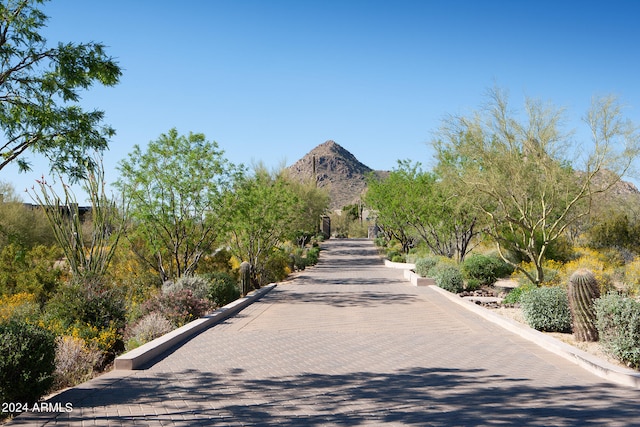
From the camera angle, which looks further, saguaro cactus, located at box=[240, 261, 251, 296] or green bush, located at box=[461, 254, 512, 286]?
green bush, located at box=[461, 254, 512, 286]

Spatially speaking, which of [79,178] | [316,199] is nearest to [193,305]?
[79,178]

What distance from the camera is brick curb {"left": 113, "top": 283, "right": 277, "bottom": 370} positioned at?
817cm

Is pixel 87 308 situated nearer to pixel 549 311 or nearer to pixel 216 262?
pixel 549 311

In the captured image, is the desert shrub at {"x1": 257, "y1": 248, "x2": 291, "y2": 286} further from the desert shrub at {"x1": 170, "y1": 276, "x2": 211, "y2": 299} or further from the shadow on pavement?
the shadow on pavement

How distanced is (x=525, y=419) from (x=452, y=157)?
16.1 metres

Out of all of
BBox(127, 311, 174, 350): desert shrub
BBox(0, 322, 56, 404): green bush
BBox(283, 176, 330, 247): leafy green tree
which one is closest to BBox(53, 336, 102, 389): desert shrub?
BBox(0, 322, 56, 404): green bush

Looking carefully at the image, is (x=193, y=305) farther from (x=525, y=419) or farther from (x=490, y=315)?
(x=525, y=419)

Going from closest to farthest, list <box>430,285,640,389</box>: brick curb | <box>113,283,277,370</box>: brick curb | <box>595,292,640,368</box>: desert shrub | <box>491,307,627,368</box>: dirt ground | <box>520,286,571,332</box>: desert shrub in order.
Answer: <box>430,285,640,389</box>: brick curb → <box>595,292,640,368</box>: desert shrub → <box>113,283,277,370</box>: brick curb → <box>491,307,627,368</box>: dirt ground → <box>520,286,571,332</box>: desert shrub

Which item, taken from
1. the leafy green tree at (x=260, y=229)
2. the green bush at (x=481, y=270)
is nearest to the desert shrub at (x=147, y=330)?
the leafy green tree at (x=260, y=229)

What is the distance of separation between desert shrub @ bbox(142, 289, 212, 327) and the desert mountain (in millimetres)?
108586

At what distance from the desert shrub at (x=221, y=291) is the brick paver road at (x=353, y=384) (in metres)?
2.95

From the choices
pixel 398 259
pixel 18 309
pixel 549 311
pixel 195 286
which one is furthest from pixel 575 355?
pixel 398 259

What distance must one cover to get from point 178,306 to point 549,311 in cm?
802

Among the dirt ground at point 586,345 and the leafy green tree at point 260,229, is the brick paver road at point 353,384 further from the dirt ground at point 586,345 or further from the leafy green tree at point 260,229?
the leafy green tree at point 260,229
